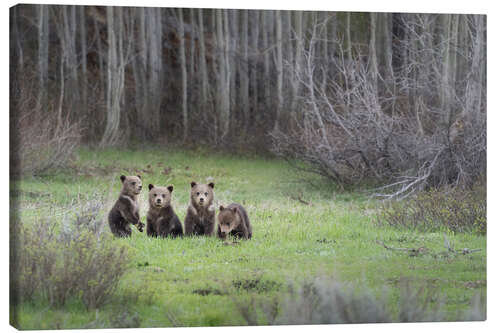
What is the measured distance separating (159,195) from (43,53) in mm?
2126

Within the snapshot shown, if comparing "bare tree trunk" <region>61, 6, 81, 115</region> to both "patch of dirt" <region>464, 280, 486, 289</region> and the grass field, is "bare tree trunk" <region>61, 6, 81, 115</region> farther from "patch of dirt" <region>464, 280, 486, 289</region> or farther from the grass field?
"patch of dirt" <region>464, 280, 486, 289</region>

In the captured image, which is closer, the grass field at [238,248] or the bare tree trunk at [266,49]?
the grass field at [238,248]

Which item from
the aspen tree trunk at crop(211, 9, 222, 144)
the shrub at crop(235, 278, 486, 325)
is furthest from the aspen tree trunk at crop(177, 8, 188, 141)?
the shrub at crop(235, 278, 486, 325)

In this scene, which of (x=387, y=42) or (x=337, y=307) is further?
(x=387, y=42)

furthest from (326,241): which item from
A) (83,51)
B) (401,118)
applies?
(83,51)

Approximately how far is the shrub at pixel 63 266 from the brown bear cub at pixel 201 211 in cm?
115

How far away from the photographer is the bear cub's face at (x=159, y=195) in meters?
8.83

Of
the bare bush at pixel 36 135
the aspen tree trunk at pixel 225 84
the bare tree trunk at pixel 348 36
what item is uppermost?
the bare tree trunk at pixel 348 36

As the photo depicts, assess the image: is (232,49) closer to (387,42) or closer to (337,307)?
(387,42)

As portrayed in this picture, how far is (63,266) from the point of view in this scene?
301 inches

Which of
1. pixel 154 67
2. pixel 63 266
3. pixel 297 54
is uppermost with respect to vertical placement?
pixel 297 54

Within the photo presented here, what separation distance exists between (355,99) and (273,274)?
2787 millimetres

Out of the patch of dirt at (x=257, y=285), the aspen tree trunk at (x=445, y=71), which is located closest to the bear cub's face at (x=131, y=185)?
the patch of dirt at (x=257, y=285)

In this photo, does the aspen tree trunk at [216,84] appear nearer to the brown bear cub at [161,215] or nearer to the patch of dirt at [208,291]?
the brown bear cub at [161,215]
